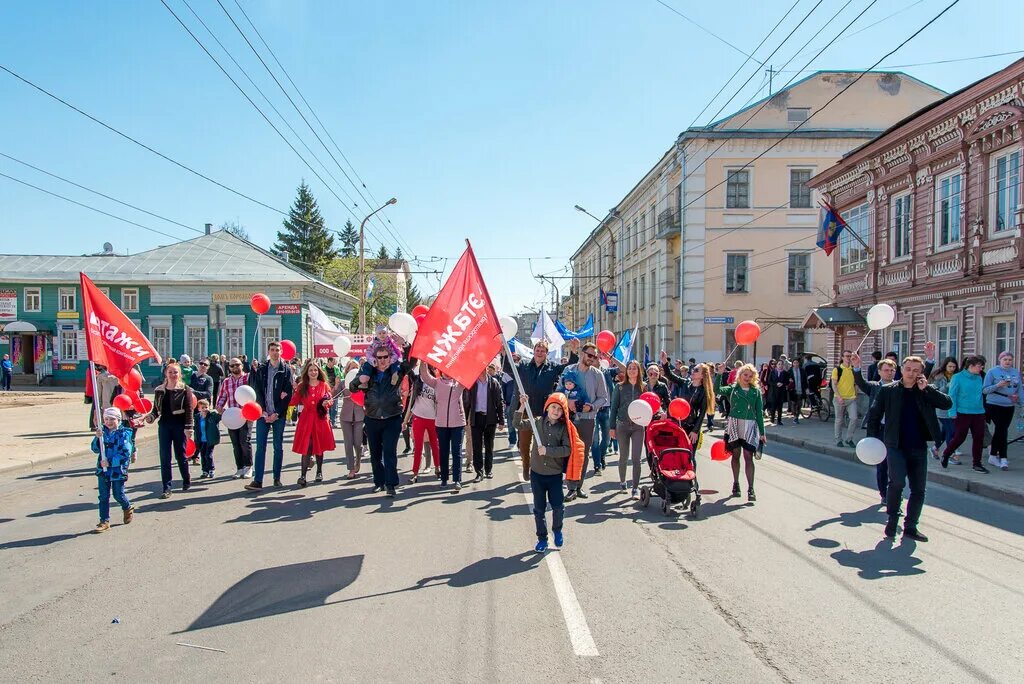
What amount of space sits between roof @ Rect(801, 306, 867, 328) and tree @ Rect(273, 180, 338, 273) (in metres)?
63.8

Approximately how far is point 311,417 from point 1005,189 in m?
16.1

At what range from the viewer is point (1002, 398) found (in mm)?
11602

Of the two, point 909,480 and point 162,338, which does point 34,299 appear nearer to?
point 162,338

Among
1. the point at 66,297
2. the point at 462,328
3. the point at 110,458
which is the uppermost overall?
the point at 66,297

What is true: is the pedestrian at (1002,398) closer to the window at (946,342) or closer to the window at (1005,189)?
the window at (1005,189)

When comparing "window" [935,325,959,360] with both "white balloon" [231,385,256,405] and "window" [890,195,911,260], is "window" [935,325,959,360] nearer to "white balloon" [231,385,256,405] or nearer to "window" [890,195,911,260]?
"window" [890,195,911,260]

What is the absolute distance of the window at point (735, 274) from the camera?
36344 millimetres

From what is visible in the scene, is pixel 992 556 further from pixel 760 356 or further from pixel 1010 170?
pixel 760 356

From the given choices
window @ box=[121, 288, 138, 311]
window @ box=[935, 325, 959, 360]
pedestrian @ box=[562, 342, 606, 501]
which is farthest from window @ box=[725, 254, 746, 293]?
window @ box=[121, 288, 138, 311]

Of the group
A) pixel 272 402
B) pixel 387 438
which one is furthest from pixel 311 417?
pixel 387 438

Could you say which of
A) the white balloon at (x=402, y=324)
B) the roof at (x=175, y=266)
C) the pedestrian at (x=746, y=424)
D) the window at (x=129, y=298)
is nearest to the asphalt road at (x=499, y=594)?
the pedestrian at (x=746, y=424)

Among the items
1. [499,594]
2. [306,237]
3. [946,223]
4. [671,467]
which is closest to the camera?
[499,594]

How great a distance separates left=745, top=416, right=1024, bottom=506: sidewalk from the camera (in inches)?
391

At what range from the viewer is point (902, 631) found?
4.82 m
